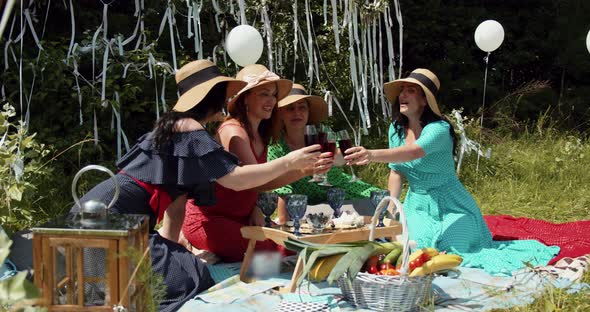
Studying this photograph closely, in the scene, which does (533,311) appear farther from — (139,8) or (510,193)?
(139,8)

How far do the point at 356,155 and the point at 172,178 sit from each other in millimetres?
849

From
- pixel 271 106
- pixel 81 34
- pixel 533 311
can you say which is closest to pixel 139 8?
pixel 81 34

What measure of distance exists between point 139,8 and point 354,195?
2.57 metres

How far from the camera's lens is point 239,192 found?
11.9 ft

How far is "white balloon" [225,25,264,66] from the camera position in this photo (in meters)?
4.95

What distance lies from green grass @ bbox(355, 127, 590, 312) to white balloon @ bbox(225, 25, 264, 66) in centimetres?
163

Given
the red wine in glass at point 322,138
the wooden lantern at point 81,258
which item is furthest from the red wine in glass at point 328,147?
the wooden lantern at point 81,258

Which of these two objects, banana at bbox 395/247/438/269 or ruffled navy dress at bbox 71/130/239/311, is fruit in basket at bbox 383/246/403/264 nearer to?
banana at bbox 395/247/438/269

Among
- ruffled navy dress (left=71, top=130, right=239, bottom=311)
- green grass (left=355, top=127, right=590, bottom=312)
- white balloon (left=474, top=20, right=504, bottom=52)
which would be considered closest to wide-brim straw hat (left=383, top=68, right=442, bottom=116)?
ruffled navy dress (left=71, top=130, right=239, bottom=311)

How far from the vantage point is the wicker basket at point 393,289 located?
2866mm

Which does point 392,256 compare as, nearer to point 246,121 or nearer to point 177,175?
point 177,175

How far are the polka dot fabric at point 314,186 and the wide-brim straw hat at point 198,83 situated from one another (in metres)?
0.63

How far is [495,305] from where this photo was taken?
3.08m

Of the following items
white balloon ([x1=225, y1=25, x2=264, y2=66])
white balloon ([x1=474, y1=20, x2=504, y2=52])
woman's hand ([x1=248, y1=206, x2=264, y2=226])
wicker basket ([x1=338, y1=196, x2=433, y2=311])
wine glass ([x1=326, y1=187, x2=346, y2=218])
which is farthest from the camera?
white balloon ([x1=474, y1=20, x2=504, y2=52])
